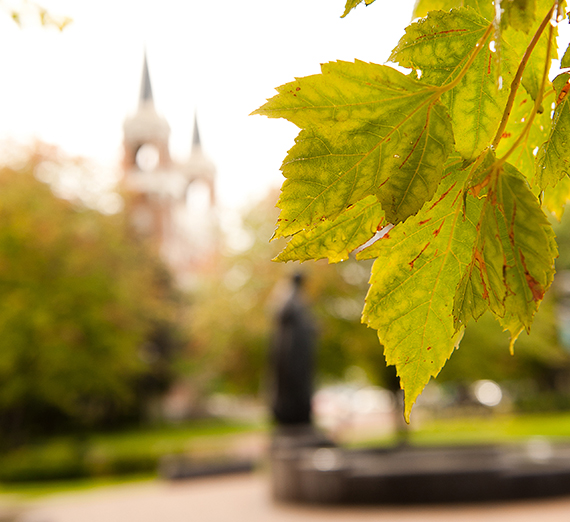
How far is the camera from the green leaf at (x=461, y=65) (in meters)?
0.51

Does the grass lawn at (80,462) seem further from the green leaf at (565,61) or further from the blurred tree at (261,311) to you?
the green leaf at (565,61)

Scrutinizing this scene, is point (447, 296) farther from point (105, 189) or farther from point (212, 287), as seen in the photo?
point (212, 287)

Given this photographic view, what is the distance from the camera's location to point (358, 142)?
1.57 feet

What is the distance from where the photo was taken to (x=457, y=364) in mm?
22531

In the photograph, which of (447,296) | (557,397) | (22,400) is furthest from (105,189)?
(557,397)

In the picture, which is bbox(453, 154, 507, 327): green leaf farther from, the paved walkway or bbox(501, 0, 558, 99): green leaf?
the paved walkway

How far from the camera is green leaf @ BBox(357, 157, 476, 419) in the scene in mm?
537

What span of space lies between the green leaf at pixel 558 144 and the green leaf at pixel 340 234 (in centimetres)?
15

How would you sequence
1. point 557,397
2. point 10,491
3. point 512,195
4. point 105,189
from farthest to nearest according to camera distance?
point 557,397 → point 105,189 → point 10,491 → point 512,195

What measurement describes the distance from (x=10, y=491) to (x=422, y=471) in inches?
534

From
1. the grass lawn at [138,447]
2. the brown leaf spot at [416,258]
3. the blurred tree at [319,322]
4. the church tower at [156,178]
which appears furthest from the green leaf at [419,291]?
the church tower at [156,178]

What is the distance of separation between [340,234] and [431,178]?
0.10 m

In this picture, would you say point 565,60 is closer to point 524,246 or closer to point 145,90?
point 524,246

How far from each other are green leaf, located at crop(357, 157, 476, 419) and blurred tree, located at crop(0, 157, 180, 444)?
17478 millimetres
